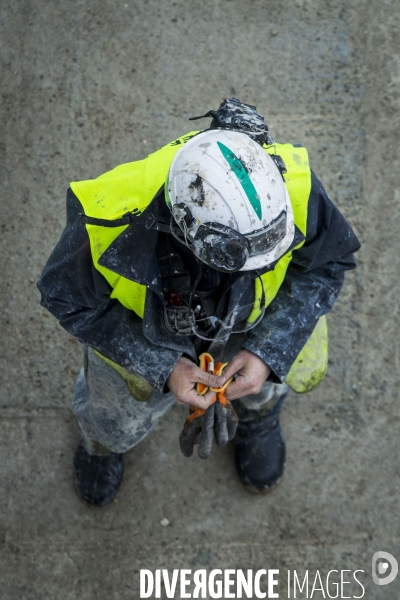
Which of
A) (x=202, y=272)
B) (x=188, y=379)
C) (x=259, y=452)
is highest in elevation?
(x=202, y=272)

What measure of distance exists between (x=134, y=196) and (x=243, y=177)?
0.47 metres

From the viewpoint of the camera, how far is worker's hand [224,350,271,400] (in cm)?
246

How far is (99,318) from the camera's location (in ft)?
7.95

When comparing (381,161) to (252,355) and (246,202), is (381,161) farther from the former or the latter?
(246,202)

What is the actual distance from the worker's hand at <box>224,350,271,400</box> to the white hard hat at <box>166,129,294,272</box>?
62cm

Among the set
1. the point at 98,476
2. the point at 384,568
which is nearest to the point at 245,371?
the point at 98,476

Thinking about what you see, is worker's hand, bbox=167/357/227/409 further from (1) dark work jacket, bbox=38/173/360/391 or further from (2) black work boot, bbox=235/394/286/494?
(2) black work boot, bbox=235/394/286/494

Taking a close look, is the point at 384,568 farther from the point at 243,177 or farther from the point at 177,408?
the point at 243,177

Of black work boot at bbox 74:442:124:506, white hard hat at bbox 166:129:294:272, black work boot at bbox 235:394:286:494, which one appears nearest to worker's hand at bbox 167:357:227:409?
white hard hat at bbox 166:129:294:272

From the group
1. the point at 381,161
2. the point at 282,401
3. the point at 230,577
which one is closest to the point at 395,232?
the point at 381,161

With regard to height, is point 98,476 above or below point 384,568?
above

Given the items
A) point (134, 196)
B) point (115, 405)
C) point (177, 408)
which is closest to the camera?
point (134, 196)

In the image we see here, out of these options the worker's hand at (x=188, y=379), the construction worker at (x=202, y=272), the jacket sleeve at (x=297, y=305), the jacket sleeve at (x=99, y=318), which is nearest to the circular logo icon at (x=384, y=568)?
the construction worker at (x=202, y=272)

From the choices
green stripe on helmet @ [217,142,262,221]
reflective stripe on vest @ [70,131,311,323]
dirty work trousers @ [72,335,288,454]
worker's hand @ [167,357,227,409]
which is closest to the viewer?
green stripe on helmet @ [217,142,262,221]
